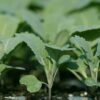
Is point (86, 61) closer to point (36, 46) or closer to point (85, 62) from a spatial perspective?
point (85, 62)

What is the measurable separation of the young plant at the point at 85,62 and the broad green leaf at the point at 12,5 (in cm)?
86

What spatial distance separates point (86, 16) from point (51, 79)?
2.12 feet

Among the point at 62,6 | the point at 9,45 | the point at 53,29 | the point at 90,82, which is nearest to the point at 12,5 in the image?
the point at 62,6

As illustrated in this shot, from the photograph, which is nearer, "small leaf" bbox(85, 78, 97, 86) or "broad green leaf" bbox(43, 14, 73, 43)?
"small leaf" bbox(85, 78, 97, 86)

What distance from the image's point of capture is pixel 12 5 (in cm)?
223

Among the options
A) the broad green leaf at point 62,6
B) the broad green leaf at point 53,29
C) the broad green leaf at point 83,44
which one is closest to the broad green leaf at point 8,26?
the broad green leaf at point 53,29

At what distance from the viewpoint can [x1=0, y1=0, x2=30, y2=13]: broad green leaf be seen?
1994 mm

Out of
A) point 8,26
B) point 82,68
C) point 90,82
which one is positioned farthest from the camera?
point 8,26

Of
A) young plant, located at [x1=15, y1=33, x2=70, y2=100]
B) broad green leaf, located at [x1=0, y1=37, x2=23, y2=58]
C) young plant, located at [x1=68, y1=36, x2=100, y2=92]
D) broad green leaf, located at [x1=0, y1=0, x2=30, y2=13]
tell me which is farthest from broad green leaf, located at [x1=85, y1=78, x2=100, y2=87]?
broad green leaf, located at [x1=0, y1=0, x2=30, y2=13]

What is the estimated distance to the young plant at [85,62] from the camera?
1.09 meters

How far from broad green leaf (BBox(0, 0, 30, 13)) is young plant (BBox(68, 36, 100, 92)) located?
86 cm

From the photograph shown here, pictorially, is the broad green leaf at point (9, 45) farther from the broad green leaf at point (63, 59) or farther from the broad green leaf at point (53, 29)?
the broad green leaf at point (53, 29)

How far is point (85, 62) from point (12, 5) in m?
1.16

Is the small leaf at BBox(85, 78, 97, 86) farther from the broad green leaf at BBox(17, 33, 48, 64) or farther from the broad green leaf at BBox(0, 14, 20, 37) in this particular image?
the broad green leaf at BBox(0, 14, 20, 37)
